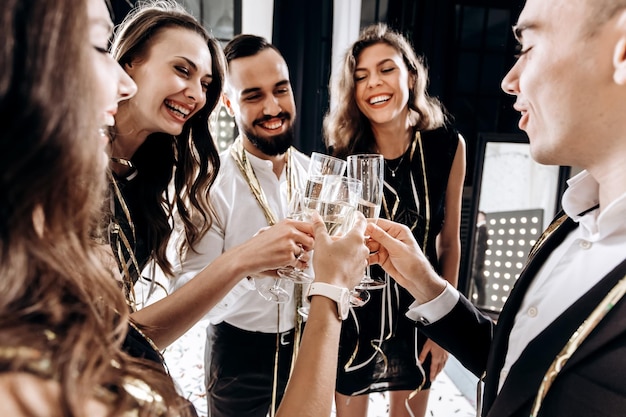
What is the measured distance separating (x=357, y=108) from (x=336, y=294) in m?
1.51

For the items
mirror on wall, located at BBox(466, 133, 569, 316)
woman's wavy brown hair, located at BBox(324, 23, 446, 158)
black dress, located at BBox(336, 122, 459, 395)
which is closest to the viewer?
black dress, located at BBox(336, 122, 459, 395)

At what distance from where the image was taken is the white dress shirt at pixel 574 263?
0.84m

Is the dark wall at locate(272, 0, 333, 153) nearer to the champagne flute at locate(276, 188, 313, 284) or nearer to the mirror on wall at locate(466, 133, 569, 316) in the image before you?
the mirror on wall at locate(466, 133, 569, 316)

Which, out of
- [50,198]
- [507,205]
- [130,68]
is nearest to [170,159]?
[130,68]

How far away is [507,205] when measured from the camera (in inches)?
120

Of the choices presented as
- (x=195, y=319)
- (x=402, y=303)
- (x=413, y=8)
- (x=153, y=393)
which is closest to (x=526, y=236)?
(x=402, y=303)

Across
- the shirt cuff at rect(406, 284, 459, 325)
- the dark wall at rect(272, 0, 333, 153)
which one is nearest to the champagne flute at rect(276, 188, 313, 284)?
the shirt cuff at rect(406, 284, 459, 325)

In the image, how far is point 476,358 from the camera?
3.78 feet

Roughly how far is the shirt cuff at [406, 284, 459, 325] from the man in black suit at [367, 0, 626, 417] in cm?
20

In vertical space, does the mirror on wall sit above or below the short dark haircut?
below

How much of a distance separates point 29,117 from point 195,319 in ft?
3.04

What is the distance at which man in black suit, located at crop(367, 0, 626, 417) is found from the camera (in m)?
0.69

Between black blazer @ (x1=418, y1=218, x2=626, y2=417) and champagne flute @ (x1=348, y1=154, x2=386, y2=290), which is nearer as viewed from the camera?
black blazer @ (x1=418, y1=218, x2=626, y2=417)

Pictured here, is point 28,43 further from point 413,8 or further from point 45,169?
point 413,8
